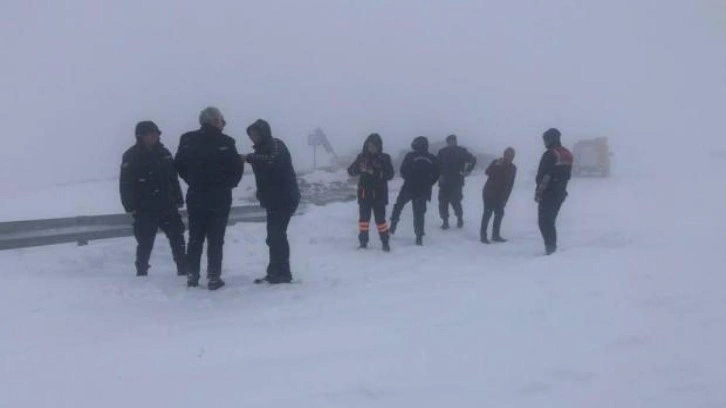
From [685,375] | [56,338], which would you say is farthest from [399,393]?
[56,338]

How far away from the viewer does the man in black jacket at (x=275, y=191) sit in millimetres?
7277

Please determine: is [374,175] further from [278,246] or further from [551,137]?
[278,246]

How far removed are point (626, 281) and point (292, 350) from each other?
3.65 metres

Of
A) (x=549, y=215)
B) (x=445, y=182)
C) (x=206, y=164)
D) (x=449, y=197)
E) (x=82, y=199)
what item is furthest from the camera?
(x=82, y=199)

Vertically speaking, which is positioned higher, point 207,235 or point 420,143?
point 420,143

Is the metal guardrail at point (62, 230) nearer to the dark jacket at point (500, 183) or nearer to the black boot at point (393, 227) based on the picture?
the black boot at point (393, 227)

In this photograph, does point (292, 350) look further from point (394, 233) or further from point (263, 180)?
point (394, 233)

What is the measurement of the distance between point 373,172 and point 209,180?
3.60 metres

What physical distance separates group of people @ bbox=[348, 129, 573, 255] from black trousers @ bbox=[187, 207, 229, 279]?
3.44 meters

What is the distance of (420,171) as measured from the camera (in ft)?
36.0

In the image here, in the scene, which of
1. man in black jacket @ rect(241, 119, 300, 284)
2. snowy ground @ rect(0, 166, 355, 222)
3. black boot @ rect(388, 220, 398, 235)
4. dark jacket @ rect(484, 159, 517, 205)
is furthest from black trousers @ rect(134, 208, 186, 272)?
snowy ground @ rect(0, 166, 355, 222)

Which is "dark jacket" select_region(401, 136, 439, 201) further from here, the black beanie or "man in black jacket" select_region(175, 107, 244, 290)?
the black beanie

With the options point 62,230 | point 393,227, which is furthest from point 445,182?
point 62,230

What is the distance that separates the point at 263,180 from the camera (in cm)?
734
